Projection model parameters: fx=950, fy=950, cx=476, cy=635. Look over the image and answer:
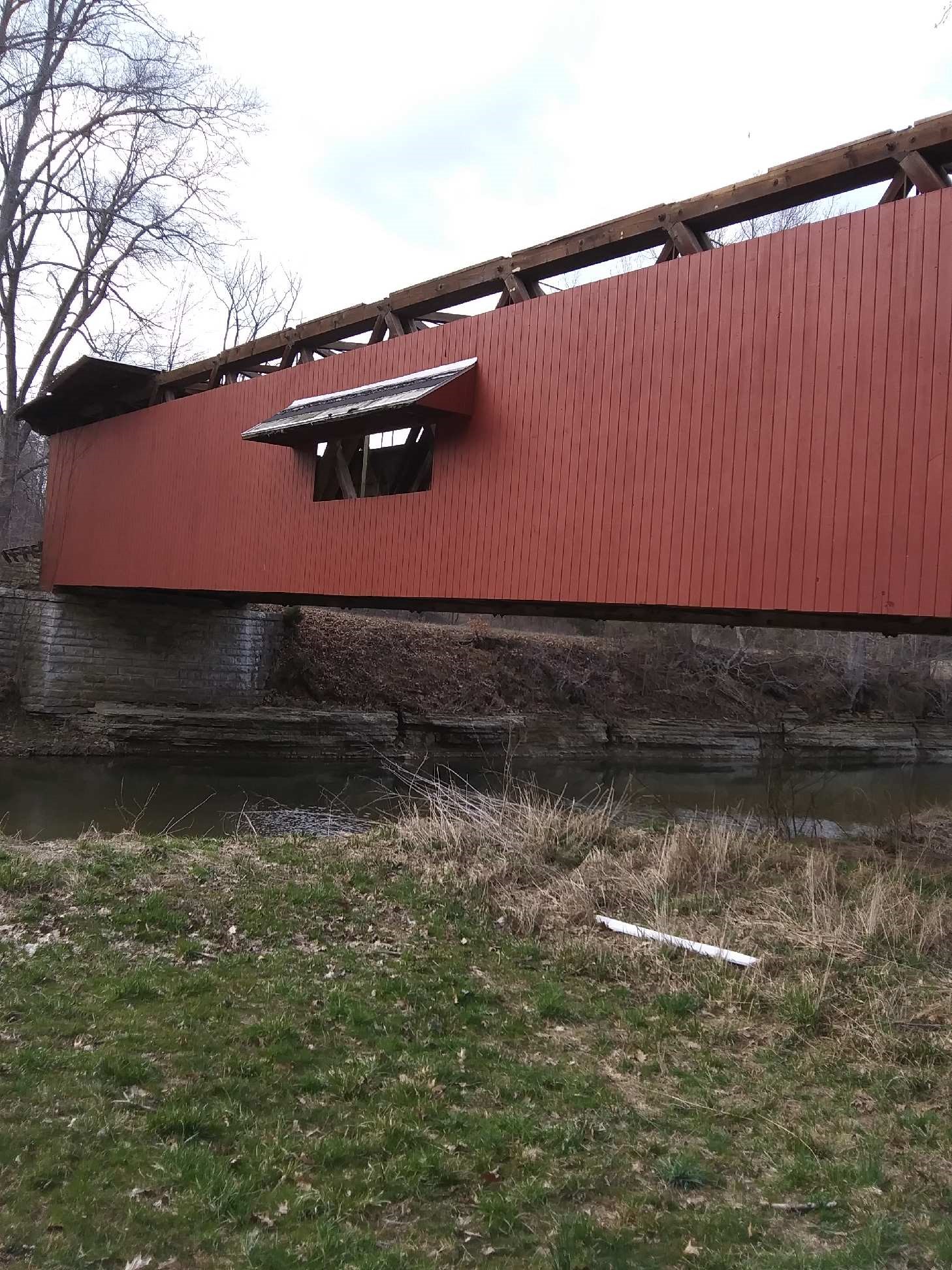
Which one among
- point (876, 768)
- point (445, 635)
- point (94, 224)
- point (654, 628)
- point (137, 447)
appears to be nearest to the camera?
point (137, 447)

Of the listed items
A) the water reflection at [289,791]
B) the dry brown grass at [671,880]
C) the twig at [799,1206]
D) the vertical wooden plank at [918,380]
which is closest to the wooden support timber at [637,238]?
the vertical wooden plank at [918,380]

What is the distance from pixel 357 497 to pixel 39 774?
639cm

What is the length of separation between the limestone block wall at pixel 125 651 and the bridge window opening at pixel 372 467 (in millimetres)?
6462

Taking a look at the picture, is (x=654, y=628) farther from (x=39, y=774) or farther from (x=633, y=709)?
(x=39, y=774)

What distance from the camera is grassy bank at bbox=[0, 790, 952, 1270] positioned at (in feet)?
8.56

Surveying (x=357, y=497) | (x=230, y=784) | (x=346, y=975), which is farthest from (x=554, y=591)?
(x=230, y=784)

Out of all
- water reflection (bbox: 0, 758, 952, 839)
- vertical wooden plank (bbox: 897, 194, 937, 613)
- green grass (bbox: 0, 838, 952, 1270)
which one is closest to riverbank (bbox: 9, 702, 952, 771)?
water reflection (bbox: 0, 758, 952, 839)

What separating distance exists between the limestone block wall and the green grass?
11.6 m

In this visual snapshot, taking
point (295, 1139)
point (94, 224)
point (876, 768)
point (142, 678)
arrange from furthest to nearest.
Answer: point (876, 768)
point (94, 224)
point (142, 678)
point (295, 1139)

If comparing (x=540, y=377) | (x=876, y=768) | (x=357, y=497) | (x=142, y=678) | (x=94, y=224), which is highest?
(x=94, y=224)

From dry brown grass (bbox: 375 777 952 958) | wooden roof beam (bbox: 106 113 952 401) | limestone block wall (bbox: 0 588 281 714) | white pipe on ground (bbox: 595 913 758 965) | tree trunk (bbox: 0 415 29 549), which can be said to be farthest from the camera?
tree trunk (bbox: 0 415 29 549)

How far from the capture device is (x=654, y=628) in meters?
26.8

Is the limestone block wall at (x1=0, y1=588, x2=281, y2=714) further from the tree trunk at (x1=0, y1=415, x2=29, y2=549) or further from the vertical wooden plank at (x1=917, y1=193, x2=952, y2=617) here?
the vertical wooden plank at (x1=917, y1=193, x2=952, y2=617)

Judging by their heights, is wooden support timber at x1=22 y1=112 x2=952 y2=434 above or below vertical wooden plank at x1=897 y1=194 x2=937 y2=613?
above
